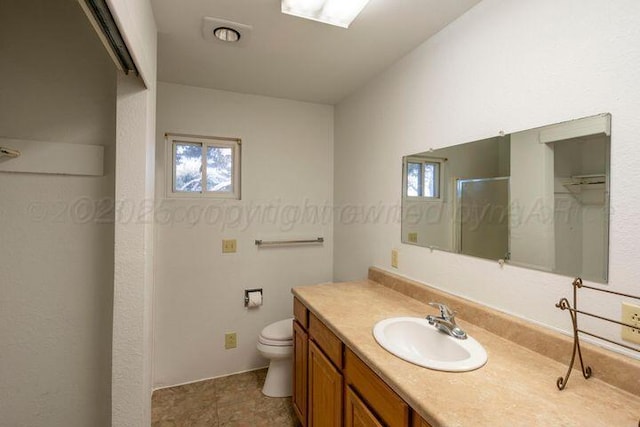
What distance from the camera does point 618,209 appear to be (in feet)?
2.96

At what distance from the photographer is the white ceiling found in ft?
4.58

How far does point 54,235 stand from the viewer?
1350mm

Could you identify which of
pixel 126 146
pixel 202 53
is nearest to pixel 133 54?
pixel 126 146

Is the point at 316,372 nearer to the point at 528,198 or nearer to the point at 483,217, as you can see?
the point at 483,217

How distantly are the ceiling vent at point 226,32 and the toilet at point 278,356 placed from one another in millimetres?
1915

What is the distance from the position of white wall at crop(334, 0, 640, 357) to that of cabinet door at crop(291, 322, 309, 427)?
72 cm

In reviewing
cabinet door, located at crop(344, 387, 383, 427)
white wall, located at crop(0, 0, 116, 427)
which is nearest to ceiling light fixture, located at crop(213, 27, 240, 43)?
white wall, located at crop(0, 0, 116, 427)

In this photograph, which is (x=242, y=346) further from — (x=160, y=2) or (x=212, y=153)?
(x=160, y=2)

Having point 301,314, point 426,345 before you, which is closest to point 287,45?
point 301,314

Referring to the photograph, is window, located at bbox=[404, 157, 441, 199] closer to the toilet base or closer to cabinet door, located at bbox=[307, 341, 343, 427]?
cabinet door, located at bbox=[307, 341, 343, 427]

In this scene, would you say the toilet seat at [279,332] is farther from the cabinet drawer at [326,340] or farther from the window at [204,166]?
the window at [204,166]

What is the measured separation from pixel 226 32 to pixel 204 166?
109 centimetres

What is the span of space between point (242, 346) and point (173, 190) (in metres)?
1.40

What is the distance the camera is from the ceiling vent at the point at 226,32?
1496 mm
